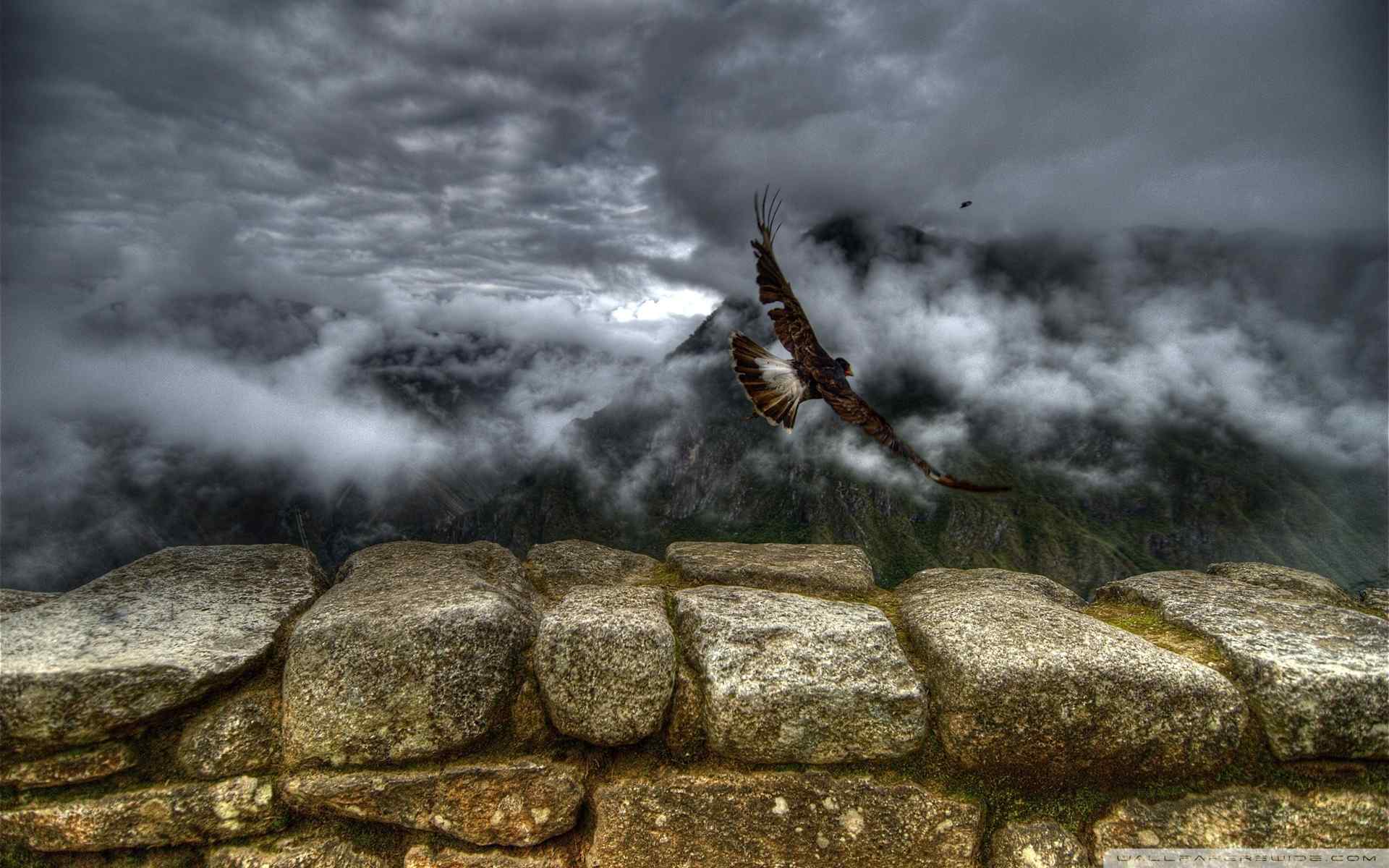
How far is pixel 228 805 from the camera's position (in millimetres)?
5059

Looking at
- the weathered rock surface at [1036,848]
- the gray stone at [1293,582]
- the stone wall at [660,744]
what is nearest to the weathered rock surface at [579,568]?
the stone wall at [660,744]

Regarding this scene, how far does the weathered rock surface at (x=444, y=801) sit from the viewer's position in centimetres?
504

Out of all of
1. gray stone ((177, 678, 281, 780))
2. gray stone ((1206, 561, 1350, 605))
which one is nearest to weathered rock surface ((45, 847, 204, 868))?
gray stone ((177, 678, 281, 780))

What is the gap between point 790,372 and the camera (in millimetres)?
5984

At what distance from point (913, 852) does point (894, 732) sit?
2.72 ft

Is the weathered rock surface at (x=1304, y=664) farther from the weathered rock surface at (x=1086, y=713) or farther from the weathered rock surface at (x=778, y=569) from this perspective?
the weathered rock surface at (x=778, y=569)

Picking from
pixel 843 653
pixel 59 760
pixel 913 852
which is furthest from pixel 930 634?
pixel 59 760

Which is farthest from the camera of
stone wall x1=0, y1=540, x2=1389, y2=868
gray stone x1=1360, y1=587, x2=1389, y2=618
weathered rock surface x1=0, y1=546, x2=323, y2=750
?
gray stone x1=1360, y1=587, x2=1389, y2=618

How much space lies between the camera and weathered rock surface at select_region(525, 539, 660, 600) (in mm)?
7188

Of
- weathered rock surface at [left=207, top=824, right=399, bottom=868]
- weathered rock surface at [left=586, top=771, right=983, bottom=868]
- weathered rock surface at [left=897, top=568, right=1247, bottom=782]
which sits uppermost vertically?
weathered rock surface at [left=897, top=568, right=1247, bottom=782]

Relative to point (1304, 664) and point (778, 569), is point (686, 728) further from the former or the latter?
point (1304, 664)

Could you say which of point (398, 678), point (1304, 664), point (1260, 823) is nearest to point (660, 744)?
point (398, 678)

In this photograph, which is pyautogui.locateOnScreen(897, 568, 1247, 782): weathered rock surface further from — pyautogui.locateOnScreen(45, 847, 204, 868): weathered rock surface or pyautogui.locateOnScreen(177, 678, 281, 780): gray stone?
pyautogui.locateOnScreen(45, 847, 204, 868): weathered rock surface

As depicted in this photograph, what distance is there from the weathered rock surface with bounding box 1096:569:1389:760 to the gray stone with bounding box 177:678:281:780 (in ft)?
24.8
